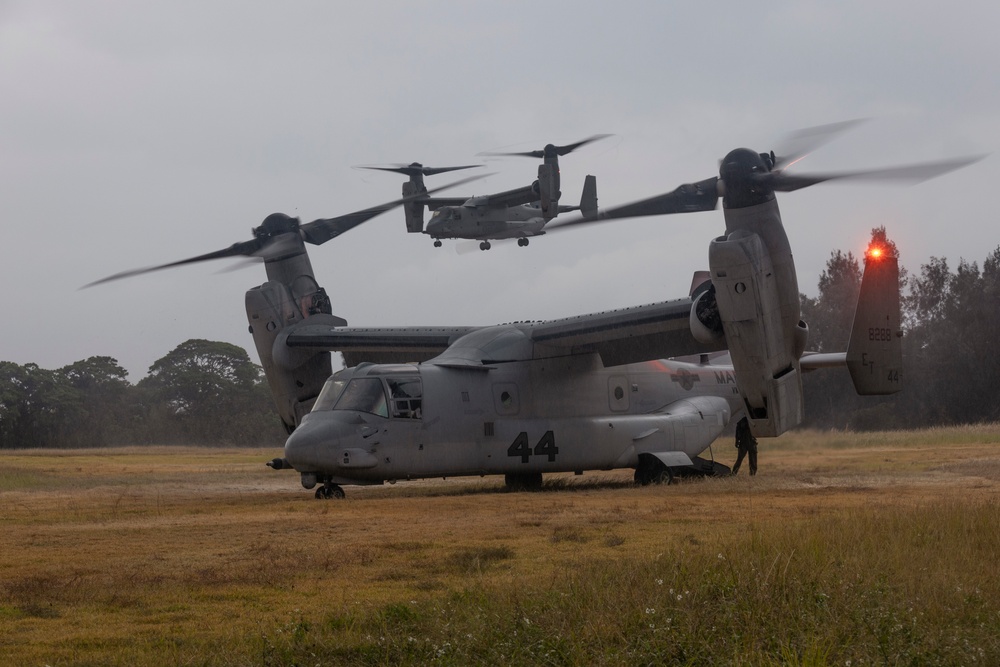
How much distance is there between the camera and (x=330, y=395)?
18656 millimetres

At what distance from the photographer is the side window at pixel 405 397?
18359 millimetres

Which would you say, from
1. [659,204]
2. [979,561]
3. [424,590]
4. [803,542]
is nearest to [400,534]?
[424,590]

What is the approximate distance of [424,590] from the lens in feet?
25.8

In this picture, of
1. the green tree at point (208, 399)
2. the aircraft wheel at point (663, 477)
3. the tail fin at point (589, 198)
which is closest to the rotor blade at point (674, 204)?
the aircraft wheel at point (663, 477)

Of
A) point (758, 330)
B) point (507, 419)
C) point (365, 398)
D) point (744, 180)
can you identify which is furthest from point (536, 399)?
point (744, 180)

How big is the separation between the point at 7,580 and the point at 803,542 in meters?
6.43

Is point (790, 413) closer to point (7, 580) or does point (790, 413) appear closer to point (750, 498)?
point (750, 498)

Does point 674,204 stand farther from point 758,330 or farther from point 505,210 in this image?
point 505,210

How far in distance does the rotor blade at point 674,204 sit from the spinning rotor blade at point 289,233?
531cm

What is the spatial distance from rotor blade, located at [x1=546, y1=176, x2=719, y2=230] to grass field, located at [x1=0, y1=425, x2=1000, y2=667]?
5795 millimetres

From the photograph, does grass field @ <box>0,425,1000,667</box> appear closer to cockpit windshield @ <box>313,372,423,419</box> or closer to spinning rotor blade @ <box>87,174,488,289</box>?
cockpit windshield @ <box>313,372,423,419</box>

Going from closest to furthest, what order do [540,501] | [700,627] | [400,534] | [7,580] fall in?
1. [700,627]
2. [7,580]
3. [400,534]
4. [540,501]

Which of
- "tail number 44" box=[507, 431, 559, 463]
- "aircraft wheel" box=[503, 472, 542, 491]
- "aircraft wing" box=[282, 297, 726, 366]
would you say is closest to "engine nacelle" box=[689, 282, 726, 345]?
"aircraft wing" box=[282, 297, 726, 366]

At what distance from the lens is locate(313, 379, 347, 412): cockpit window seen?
1847cm
